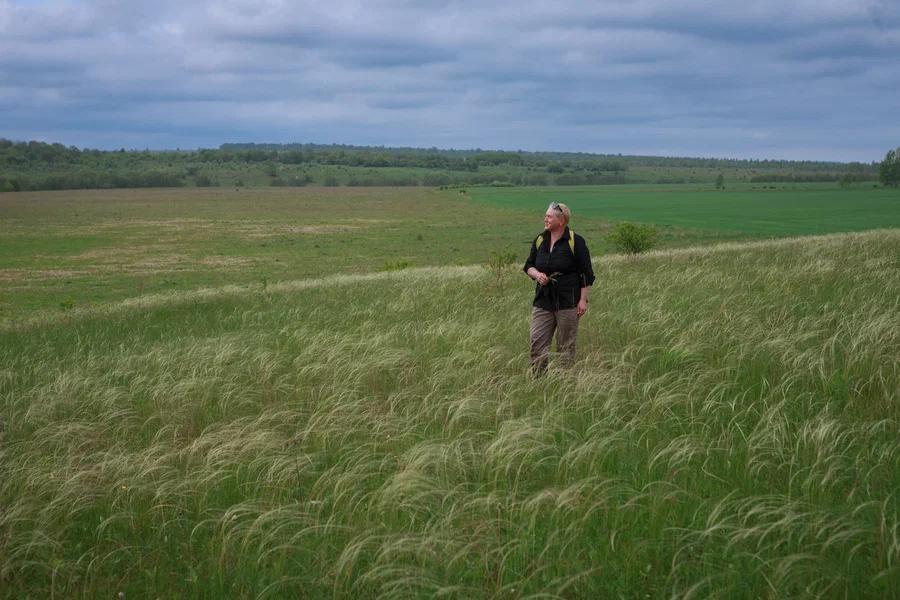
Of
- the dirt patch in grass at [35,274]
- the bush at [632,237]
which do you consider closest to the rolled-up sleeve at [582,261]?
the bush at [632,237]

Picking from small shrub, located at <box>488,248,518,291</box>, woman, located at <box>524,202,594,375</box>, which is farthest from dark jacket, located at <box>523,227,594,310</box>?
small shrub, located at <box>488,248,518,291</box>

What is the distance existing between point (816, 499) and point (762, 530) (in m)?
0.48

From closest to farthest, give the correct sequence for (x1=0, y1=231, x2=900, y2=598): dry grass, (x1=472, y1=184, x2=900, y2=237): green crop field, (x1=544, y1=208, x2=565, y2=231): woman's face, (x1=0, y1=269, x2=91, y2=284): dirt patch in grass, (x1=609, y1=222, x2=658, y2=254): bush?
(x1=0, y1=231, x2=900, y2=598): dry grass
(x1=544, y1=208, x2=565, y2=231): woman's face
(x1=609, y1=222, x2=658, y2=254): bush
(x1=0, y1=269, x2=91, y2=284): dirt patch in grass
(x1=472, y1=184, x2=900, y2=237): green crop field

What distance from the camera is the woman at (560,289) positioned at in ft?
23.6

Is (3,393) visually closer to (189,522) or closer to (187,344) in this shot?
(187,344)

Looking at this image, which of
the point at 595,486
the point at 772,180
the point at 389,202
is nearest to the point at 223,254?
the point at 595,486

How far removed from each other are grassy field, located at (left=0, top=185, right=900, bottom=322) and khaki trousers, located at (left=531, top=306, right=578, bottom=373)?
11.3 meters

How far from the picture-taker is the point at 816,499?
4.00 meters

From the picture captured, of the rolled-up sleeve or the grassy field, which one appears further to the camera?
the grassy field

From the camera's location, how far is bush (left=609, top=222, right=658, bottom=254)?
24.9m

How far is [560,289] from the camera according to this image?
7.23 metres

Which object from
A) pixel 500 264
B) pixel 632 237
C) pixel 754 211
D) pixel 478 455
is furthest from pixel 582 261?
pixel 754 211

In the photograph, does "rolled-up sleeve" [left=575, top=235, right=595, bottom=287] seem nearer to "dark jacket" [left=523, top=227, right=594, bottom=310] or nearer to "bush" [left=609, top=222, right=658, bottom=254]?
"dark jacket" [left=523, top=227, right=594, bottom=310]

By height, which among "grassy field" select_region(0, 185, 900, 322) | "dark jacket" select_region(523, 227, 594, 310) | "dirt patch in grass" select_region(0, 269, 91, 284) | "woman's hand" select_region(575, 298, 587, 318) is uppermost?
"dark jacket" select_region(523, 227, 594, 310)
